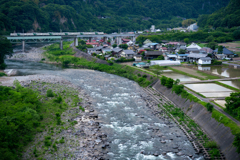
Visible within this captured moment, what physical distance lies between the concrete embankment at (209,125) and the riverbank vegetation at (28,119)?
369 inches

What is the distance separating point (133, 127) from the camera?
17047 mm

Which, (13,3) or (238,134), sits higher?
(13,3)

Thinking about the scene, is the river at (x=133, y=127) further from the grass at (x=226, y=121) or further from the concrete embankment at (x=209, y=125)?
the grass at (x=226, y=121)

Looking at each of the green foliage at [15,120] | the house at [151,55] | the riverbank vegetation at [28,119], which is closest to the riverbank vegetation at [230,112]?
the riverbank vegetation at [28,119]

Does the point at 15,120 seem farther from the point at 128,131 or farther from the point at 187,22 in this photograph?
the point at 187,22

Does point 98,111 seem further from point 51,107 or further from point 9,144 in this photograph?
point 9,144

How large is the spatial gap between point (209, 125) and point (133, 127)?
5556 millimetres

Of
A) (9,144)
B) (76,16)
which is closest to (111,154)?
(9,144)

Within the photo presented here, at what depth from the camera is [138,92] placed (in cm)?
2567

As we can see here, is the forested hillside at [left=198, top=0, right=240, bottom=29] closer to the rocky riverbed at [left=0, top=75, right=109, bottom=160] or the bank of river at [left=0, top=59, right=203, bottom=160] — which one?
the bank of river at [left=0, top=59, right=203, bottom=160]

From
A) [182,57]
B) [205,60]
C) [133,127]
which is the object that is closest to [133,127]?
[133,127]

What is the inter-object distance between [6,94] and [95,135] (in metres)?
10.0

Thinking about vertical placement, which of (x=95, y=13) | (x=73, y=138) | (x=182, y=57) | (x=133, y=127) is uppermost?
(x=95, y=13)

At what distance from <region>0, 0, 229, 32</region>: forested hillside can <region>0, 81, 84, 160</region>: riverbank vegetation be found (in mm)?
55561
